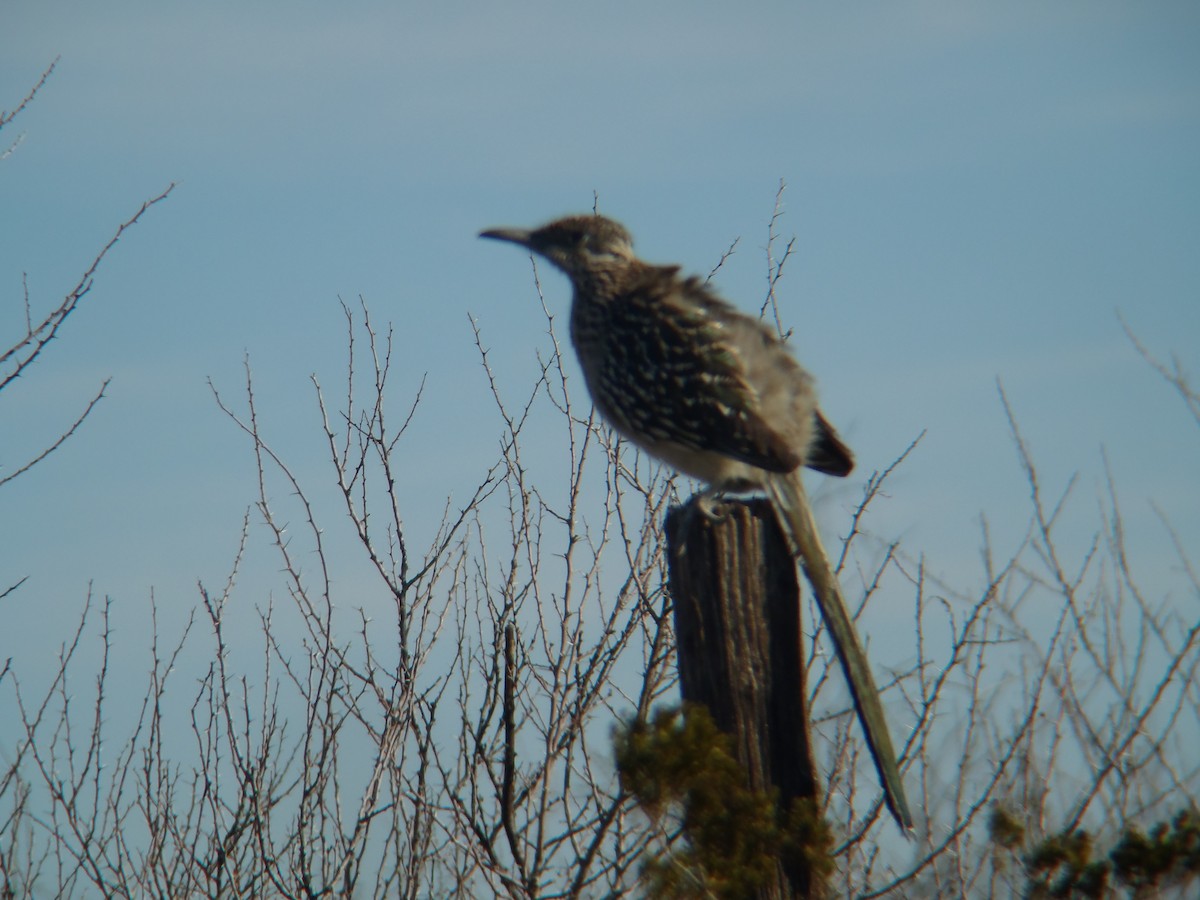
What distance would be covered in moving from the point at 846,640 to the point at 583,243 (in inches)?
109

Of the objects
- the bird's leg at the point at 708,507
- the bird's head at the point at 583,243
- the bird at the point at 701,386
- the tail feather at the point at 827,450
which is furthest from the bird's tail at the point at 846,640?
the bird's head at the point at 583,243

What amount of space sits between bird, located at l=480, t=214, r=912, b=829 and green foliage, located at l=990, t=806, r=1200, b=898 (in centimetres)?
138

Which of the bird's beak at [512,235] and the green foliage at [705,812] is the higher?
the bird's beak at [512,235]

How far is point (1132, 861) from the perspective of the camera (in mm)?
2975

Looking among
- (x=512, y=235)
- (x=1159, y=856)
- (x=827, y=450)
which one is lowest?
(x=1159, y=856)

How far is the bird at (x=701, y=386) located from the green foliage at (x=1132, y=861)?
1384mm

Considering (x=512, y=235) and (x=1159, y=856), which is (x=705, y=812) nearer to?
(x=1159, y=856)

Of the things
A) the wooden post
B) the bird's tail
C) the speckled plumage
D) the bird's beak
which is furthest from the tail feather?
the bird's beak

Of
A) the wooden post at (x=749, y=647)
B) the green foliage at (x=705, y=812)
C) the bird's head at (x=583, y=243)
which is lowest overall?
the green foliage at (x=705, y=812)

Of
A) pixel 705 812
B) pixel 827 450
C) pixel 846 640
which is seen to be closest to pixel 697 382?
pixel 827 450

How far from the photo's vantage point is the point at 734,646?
336 centimetres

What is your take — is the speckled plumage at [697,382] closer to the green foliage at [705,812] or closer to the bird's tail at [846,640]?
the bird's tail at [846,640]

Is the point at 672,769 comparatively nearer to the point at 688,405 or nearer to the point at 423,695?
the point at 688,405

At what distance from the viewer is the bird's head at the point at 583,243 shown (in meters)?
5.96
